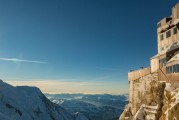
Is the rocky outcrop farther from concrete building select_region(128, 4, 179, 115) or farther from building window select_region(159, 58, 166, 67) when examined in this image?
building window select_region(159, 58, 166, 67)

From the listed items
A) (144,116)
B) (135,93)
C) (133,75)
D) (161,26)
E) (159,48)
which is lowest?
(144,116)

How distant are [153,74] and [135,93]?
30.8 feet

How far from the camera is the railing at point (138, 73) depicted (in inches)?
1926

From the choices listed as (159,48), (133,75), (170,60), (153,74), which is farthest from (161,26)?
(170,60)

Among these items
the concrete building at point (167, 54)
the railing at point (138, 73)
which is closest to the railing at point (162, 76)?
the concrete building at point (167, 54)

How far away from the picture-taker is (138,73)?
178ft

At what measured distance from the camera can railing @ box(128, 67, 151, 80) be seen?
48919 millimetres

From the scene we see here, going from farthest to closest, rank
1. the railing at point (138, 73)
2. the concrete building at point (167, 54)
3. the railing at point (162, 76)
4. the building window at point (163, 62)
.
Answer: the railing at point (138, 73), the building window at point (163, 62), the railing at point (162, 76), the concrete building at point (167, 54)

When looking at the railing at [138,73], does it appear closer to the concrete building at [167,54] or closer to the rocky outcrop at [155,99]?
the concrete building at [167,54]

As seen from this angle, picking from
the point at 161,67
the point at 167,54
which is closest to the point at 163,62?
the point at 161,67

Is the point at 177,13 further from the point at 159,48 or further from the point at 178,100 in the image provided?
the point at 178,100

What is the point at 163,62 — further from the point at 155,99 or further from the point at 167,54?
the point at 155,99

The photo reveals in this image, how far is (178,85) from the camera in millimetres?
35281

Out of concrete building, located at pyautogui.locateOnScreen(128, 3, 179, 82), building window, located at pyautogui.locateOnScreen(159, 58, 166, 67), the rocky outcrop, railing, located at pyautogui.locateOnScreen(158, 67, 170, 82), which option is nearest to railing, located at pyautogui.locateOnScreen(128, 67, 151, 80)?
concrete building, located at pyautogui.locateOnScreen(128, 3, 179, 82)
